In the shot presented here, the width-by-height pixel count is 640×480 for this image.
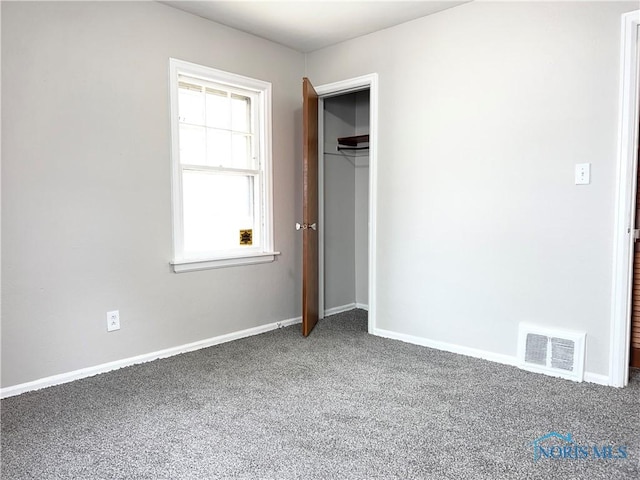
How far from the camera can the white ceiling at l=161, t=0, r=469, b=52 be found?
10.0 ft

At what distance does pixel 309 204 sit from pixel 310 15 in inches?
54.5

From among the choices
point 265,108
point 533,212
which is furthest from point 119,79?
point 533,212

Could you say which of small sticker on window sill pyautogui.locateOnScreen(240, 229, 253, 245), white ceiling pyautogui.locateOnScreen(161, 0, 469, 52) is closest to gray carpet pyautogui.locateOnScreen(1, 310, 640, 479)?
small sticker on window sill pyautogui.locateOnScreen(240, 229, 253, 245)

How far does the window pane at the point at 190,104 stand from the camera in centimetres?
327

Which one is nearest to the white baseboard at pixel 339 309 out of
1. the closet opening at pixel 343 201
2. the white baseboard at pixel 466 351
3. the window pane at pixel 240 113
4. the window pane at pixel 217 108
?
the closet opening at pixel 343 201

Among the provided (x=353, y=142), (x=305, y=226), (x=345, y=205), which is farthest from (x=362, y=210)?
(x=305, y=226)

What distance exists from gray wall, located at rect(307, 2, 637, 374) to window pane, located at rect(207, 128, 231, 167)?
116 centimetres

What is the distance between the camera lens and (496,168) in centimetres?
300

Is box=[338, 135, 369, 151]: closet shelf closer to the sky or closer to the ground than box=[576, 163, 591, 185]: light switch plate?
closer to the sky

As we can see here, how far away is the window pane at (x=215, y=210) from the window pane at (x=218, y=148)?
100mm

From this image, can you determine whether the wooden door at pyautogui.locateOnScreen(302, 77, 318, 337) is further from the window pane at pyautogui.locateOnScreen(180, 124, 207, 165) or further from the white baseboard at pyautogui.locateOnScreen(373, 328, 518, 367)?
the window pane at pyautogui.locateOnScreen(180, 124, 207, 165)

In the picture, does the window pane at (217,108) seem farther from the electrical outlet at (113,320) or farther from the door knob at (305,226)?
the electrical outlet at (113,320)

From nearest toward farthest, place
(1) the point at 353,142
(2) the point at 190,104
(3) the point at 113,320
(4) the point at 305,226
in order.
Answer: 1. (3) the point at 113,320
2. (2) the point at 190,104
3. (4) the point at 305,226
4. (1) the point at 353,142

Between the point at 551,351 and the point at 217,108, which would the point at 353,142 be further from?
the point at 551,351
